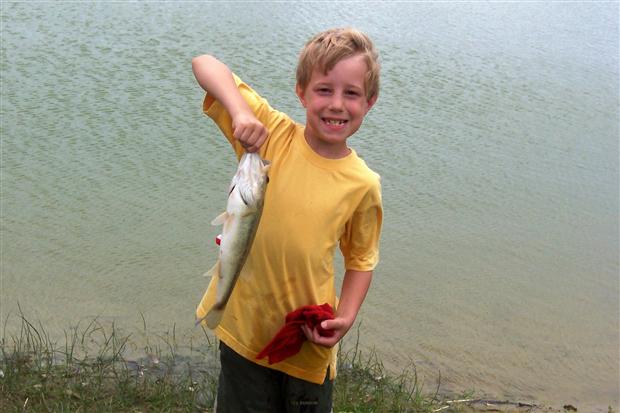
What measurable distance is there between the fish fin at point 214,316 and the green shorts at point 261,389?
21 cm

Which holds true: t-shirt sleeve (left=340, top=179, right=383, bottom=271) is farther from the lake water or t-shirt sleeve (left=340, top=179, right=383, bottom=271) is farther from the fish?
the lake water

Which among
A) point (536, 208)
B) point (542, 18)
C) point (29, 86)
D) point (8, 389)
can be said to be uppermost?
point (542, 18)

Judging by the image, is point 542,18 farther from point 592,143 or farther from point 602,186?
point 602,186

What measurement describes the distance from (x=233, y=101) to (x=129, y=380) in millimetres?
1762

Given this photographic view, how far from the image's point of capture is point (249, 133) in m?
2.21

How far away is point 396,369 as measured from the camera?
468cm

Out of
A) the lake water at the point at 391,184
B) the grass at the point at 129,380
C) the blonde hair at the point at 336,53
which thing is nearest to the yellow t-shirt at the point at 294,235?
the blonde hair at the point at 336,53

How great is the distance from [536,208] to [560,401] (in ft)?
9.03

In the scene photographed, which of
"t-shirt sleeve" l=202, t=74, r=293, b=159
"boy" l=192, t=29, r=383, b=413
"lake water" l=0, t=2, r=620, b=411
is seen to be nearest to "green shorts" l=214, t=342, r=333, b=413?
"boy" l=192, t=29, r=383, b=413

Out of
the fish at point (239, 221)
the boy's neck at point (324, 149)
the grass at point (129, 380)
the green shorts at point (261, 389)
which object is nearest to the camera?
the fish at point (239, 221)

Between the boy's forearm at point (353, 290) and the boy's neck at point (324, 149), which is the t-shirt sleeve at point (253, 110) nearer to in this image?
the boy's neck at point (324, 149)

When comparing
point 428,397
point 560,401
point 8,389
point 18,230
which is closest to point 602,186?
point 560,401

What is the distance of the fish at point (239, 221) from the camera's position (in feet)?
7.19

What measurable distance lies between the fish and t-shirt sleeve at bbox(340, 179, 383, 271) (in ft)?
1.25
